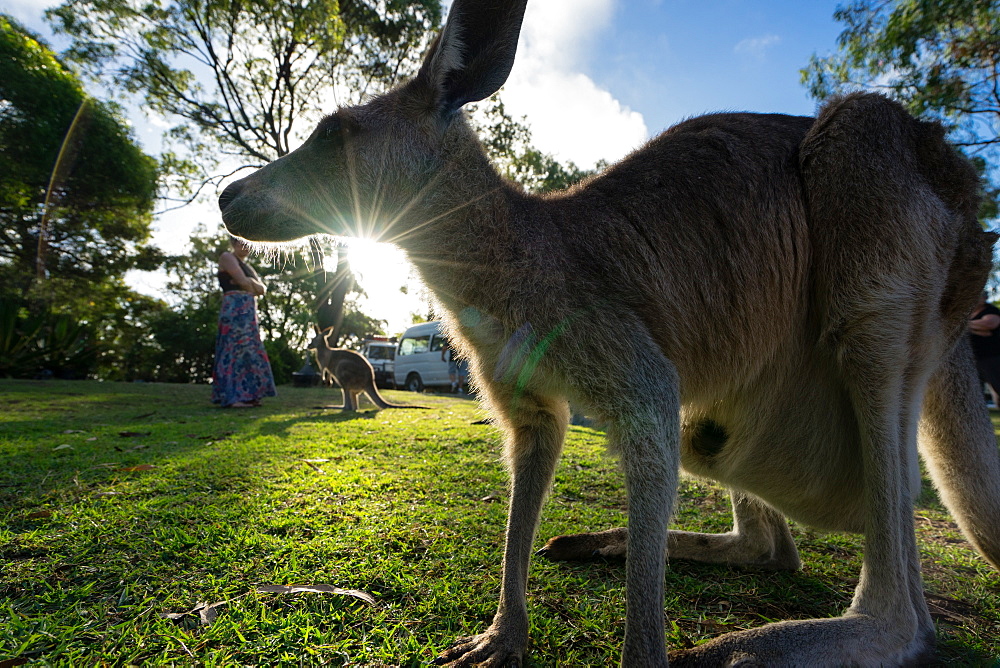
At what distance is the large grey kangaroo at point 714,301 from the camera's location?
4.56 feet

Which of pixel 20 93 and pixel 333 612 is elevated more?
pixel 20 93

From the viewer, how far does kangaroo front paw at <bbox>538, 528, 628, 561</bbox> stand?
6.23ft

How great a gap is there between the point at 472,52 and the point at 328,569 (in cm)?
172

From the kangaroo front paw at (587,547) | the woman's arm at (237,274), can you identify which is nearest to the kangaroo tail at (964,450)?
the kangaroo front paw at (587,547)

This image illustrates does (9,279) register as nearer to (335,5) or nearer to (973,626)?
(335,5)

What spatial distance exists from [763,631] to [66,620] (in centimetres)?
181

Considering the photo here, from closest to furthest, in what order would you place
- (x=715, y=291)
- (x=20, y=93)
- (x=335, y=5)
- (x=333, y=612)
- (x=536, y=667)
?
(x=536, y=667) < (x=333, y=612) < (x=715, y=291) < (x=20, y=93) < (x=335, y=5)

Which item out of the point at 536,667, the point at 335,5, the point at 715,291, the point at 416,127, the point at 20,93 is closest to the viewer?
the point at 536,667

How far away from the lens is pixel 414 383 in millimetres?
17016

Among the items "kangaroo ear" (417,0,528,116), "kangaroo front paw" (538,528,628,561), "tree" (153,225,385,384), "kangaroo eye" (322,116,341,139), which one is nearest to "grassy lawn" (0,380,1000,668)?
"kangaroo front paw" (538,528,628,561)

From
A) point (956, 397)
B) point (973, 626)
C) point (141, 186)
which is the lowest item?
point (973, 626)

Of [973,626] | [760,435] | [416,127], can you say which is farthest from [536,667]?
[416,127]

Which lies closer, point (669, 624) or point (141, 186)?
point (669, 624)

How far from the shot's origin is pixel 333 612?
1449mm
